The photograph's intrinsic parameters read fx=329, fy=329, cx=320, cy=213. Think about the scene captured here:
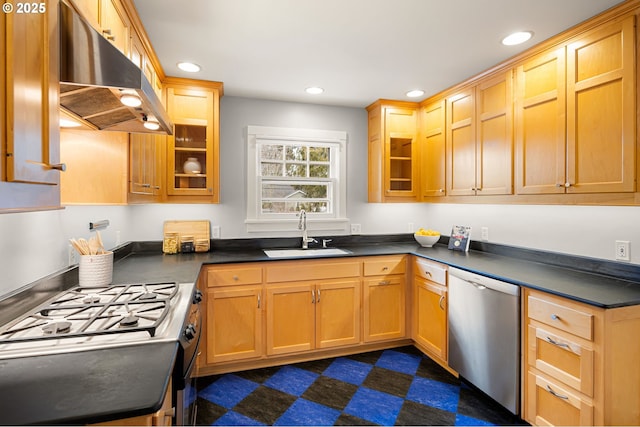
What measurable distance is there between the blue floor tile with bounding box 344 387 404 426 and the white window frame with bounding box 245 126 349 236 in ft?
5.36

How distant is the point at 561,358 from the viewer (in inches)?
68.7

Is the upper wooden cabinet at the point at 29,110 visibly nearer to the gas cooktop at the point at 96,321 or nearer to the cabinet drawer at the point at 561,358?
the gas cooktop at the point at 96,321

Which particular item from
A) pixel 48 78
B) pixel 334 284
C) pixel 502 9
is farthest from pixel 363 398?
pixel 502 9

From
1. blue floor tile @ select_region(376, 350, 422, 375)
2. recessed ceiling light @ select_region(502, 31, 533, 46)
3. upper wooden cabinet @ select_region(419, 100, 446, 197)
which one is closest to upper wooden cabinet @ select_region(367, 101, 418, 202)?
upper wooden cabinet @ select_region(419, 100, 446, 197)

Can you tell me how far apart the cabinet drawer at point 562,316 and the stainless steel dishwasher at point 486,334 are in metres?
0.10

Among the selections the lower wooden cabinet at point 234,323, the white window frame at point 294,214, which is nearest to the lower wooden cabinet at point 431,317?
the white window frame at point 294,214

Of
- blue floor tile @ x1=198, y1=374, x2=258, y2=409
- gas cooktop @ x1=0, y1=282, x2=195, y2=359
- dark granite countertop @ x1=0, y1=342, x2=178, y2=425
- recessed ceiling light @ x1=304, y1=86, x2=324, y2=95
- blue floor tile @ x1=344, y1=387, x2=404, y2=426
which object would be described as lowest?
blue floor tile @ x1=198, y1=374, x2=258, y2=409

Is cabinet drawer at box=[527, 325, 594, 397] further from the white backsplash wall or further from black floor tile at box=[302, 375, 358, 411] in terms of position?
black floor tile at box=[302, 375, 358, 411]

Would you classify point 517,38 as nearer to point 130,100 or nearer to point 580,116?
point 580,116

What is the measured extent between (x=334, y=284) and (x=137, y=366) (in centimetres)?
204

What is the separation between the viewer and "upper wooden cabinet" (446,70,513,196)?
8.08ft

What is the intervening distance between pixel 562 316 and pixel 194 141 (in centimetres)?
288

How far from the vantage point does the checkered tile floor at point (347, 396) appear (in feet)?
6.81

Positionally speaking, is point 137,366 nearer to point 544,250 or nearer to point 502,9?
point 502,9
